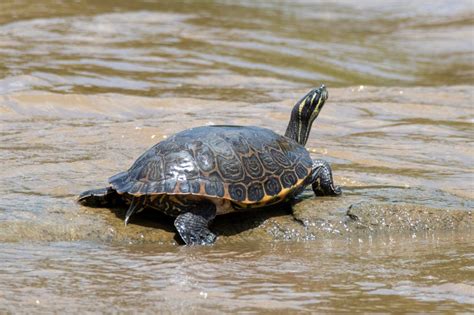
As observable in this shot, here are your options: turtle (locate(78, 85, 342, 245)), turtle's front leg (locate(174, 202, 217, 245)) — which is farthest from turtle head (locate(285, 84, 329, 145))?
turtle's front leg (locate(174, 202, 217, 245))

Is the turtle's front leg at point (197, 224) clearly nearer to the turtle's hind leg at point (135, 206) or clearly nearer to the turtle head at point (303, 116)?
the turtle's hind leg at point (135, 206)

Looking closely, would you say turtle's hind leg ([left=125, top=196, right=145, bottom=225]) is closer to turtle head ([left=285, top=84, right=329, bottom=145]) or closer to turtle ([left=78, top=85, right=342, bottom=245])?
turtle ([left=78, top=85, right=342, bottom=245])

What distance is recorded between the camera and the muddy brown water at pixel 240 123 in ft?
16.3

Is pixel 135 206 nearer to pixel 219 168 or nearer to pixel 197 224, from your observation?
pixel 197 224

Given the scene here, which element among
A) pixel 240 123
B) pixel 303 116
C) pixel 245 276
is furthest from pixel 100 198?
pixel 240 123

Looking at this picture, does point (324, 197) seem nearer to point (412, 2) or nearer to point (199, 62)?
point (199, 62)

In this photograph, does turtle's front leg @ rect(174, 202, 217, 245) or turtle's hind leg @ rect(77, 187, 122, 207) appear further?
turtle's hind leg @ rect(77, 187, 122, 207)

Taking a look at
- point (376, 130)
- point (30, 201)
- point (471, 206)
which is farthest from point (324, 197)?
point (376, 130)

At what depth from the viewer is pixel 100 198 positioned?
635 cm

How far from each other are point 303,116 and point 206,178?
166 cm

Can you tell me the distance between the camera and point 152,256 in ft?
18.5

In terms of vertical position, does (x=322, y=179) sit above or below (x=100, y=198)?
above

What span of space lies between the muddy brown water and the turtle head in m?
0.56

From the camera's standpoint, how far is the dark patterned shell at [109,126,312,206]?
5871mm
